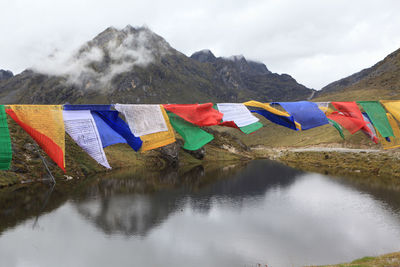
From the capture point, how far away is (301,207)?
42906mm

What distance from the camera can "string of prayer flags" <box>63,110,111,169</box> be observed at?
9.86 m

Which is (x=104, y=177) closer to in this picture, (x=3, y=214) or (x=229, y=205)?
(x=3, y=214)

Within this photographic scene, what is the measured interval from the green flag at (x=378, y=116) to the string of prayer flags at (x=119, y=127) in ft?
38.7

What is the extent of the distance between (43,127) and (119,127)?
3.23 metres

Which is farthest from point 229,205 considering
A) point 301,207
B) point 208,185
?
point 208,185

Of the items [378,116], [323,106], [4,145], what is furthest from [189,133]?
[378,116]

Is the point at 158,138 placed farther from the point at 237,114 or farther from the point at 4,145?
the point at 4,145

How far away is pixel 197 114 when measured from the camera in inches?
501

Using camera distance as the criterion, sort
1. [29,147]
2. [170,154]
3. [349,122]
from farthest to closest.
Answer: [170,154] < [29,147] < [349,122]

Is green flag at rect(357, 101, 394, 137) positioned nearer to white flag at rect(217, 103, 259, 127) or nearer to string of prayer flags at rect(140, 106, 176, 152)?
white flag at rect(217, 103, 259, 127)

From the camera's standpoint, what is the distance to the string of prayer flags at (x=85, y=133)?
32.3 feet

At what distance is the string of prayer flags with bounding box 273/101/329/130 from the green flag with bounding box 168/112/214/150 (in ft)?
14.7

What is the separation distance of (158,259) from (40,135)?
66.1ft

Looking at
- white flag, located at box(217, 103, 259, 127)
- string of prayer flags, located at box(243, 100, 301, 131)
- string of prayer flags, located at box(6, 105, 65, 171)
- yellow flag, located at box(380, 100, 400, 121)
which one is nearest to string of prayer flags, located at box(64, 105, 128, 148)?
string of prayer flags, located at box(6, 105, 65, 171)
